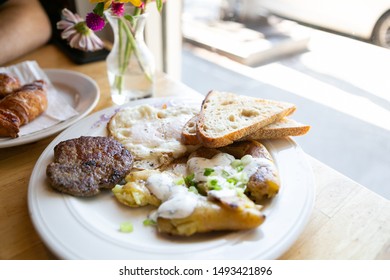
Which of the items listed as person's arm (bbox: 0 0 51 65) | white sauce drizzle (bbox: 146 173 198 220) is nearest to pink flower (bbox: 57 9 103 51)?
person's arm (bbox: 0 0 51 65)

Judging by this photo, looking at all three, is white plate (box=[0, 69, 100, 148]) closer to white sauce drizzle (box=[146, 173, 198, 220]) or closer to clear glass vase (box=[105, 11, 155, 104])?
clear glass vase (box=[105, 11, 155, 104])

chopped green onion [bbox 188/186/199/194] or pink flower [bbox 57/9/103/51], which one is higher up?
pink flower [bbox 57/9/103/51]

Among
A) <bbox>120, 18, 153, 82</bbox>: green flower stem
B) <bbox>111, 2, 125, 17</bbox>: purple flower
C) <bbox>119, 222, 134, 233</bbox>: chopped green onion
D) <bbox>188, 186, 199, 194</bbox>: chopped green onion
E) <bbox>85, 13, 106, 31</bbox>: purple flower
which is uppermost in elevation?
<bbox>111, 2, 125, 17</bbox>: purple flower

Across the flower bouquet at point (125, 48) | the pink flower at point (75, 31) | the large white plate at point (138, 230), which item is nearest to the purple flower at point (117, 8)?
the flower bouquet at point (125, 48)

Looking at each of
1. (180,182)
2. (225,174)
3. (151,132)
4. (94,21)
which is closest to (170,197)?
(180,182)

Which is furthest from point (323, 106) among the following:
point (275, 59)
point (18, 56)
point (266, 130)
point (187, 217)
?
point (18, 56)
